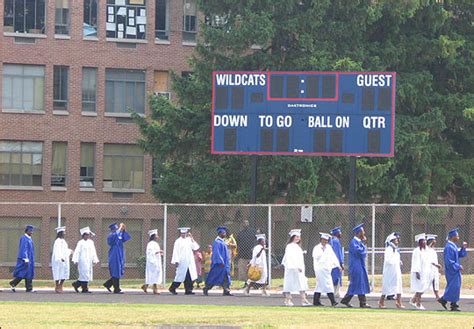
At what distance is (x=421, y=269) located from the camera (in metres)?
31.8

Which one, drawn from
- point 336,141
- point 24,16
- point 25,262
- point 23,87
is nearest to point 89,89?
point 23,87

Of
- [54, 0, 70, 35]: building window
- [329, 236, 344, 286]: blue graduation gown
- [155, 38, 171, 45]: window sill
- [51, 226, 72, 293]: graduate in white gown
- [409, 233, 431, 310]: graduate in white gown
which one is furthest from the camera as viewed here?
[155, 38, 171, 45]: window sill

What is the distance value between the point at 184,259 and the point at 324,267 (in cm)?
549

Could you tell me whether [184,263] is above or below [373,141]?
below

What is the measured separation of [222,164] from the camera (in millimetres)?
48469

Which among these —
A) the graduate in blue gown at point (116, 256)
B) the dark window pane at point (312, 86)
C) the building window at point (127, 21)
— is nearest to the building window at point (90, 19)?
the building window at point (127, 21)

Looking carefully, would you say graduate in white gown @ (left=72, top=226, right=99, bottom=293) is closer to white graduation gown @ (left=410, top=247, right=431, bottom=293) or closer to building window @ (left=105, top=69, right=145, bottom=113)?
white graduation gown @ (left=410, top=247, right=431, bottom=293)

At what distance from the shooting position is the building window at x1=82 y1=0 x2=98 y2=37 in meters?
61.1

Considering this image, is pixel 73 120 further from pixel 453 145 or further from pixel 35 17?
pixel 453 145

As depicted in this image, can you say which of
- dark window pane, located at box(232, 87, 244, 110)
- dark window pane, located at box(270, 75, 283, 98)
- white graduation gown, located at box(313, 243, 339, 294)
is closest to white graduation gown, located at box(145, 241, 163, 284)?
dark window pane, located at box(232, 87, 244, 110)

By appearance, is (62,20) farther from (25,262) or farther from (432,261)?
(432,261)

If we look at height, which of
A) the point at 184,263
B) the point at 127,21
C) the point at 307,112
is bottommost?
the point at 184,263

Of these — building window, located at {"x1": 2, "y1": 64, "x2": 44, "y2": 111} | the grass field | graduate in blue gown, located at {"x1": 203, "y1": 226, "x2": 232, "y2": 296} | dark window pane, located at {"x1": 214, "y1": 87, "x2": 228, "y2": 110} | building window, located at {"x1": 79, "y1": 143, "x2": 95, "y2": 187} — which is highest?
building window, located at {"x1": 2, "y1": 64, "x2": 44, "y2": 111}

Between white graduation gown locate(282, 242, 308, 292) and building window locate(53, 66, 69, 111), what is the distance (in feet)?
102
